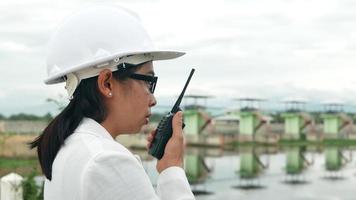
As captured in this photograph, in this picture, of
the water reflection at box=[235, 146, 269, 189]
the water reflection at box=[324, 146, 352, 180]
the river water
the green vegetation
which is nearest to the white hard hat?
the river water

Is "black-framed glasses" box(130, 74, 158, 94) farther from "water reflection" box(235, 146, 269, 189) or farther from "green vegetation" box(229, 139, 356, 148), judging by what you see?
"green vegetation" box(229, 139, 356, 148)

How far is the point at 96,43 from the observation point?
0.87 m

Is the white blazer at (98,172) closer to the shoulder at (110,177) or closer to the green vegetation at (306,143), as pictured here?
the shoulder at (110,177)

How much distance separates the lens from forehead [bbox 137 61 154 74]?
909mm

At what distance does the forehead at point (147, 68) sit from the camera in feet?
2.98

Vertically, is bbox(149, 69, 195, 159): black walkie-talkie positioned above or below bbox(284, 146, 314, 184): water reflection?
above

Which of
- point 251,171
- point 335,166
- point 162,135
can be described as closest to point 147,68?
point 162,135

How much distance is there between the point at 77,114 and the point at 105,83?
0.07 meters

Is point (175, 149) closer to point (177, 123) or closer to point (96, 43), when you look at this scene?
point (177, 123)

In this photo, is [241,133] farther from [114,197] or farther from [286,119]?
[114,197]

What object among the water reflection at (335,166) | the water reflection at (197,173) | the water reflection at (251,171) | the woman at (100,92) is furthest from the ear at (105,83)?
the water reflection at (335,166)

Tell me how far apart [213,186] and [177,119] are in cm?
979

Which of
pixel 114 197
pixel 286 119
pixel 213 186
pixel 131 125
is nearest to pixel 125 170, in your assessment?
pixel 114 197

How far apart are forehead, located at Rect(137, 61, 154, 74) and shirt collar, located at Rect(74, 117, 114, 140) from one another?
120mm
